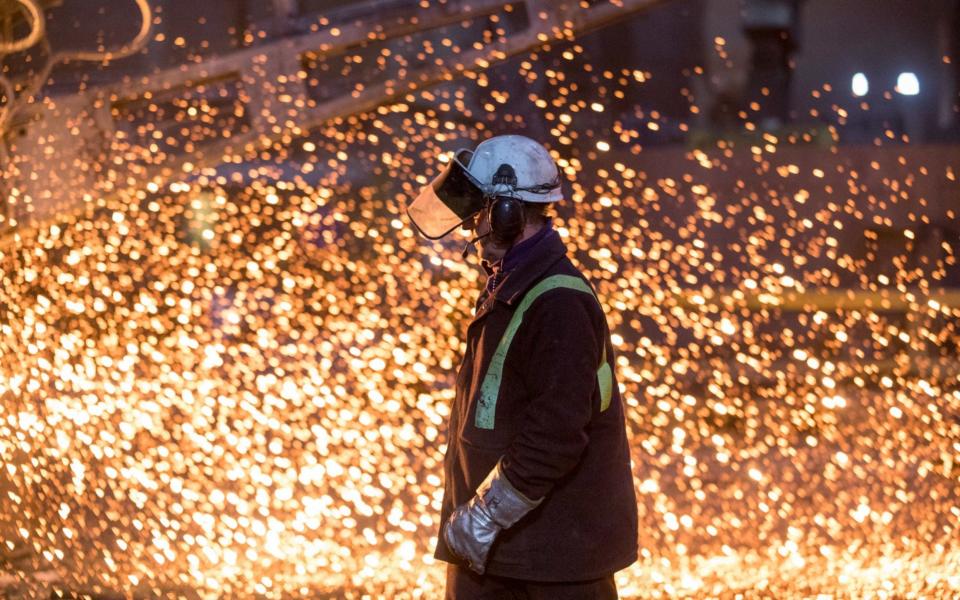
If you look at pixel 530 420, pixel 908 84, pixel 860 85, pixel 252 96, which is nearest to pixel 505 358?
pixel 530 420

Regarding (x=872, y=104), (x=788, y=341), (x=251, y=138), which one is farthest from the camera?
(x=872, y=104)

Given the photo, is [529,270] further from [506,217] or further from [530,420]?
[530,420]

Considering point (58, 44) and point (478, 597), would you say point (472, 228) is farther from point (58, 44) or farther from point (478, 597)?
point (58, 44)

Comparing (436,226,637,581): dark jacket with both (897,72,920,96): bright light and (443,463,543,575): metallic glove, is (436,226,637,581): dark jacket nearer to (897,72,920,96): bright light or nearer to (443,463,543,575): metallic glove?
(443,463,543,575): metallic glove

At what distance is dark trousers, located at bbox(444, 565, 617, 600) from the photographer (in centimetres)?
231

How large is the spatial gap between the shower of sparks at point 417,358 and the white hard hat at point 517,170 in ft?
6.92

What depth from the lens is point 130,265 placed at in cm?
796

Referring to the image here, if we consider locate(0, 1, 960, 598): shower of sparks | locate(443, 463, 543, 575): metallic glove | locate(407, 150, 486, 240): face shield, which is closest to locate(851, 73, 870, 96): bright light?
locate(0, 1, 960, 598): shower of sparks

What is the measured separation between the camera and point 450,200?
2.49 metres

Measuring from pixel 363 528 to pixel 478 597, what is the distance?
110 inches

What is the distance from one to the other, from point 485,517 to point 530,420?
20cm

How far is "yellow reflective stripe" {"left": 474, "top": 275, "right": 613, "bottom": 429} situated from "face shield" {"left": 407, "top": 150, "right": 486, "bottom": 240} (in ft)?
0.85

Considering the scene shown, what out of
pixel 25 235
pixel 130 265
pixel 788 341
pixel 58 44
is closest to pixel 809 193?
pixel 788 341

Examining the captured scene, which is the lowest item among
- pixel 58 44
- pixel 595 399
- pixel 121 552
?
pixel 121 552
